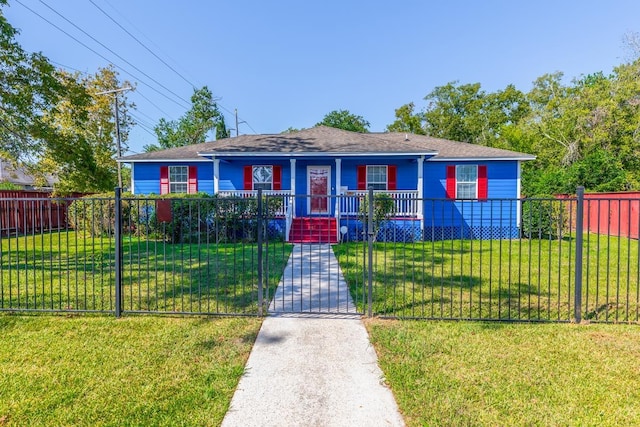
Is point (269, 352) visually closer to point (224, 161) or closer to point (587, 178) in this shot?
point (224, 161)

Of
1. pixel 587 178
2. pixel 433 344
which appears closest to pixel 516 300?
pixel 433 344

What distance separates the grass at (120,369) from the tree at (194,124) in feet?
92.3

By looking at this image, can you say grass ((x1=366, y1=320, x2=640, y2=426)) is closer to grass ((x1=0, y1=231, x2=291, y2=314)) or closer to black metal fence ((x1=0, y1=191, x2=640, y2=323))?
black metal fence ((x1=0, y1=191, x2=640, y2=323))

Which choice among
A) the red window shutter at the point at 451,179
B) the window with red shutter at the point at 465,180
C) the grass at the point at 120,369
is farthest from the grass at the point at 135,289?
the window with red shutter at the point at 465,180

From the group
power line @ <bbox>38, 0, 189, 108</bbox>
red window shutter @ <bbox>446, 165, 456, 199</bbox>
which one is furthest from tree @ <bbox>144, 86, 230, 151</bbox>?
red window shutter @ <bbox>446, 165, 456, 199</bbox>

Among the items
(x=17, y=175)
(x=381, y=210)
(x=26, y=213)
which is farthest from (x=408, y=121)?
(x=17, y=175)

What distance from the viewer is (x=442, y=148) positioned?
14930mm

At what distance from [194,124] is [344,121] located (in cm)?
1808

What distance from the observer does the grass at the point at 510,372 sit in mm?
2441

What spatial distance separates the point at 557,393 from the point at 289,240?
9801 millimetres

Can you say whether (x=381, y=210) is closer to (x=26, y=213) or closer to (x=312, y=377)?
(x=312, y=377)

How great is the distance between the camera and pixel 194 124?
30.7 meters

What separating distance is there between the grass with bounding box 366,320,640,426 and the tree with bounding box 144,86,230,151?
96.7 ft

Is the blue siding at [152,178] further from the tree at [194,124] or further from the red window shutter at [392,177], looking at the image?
the tree at [194,124]
